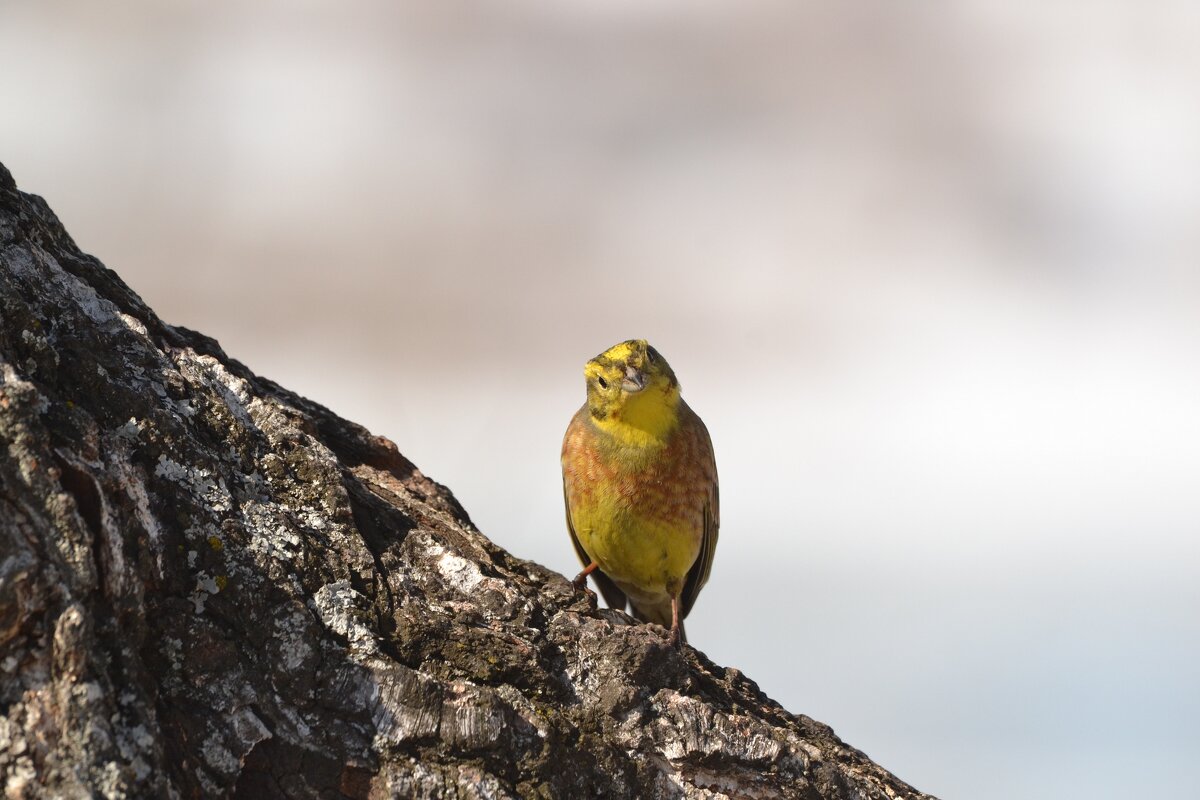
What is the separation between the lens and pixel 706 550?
4.41 metres

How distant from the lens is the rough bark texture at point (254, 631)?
172 cm

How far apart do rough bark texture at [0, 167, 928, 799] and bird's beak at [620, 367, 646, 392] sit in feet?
4.07

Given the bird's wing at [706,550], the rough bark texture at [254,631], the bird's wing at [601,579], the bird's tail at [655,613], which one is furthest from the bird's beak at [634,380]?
the rough bark texture at [254,631]

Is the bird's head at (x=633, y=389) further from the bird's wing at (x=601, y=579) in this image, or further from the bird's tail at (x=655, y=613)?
the bird's tail at (x=655, y=613)

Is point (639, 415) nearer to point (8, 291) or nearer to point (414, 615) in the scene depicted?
point (414, 615)

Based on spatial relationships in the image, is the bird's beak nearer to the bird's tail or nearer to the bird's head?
the bird's head

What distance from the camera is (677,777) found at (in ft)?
7.75

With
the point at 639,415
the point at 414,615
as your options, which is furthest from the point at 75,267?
the point at 639,415

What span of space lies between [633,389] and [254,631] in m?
2.08

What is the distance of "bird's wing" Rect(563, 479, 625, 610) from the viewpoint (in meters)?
4.37

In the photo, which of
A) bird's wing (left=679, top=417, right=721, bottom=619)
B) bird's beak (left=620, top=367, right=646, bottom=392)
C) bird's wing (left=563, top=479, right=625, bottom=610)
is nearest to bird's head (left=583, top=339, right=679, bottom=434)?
bird's beak (left=620, top=367, right=646, bottom=392)

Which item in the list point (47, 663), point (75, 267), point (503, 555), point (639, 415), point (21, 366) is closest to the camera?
point (47, 663)

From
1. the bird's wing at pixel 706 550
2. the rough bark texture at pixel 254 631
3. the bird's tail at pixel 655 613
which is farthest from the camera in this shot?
the bird's tail at pixel 655 613

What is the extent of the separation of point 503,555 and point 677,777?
2.57 ft
